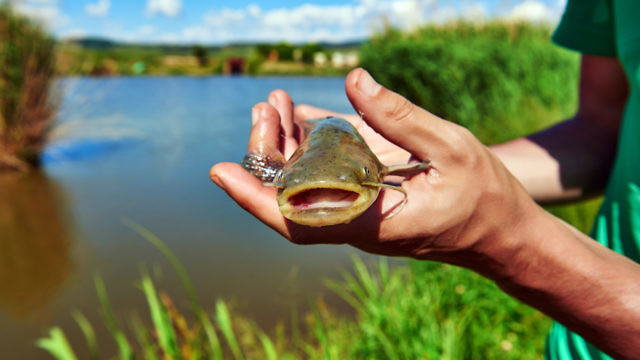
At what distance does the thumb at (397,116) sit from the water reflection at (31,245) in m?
6.34

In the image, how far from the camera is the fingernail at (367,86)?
1.45m

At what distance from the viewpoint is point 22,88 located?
11.2 metres

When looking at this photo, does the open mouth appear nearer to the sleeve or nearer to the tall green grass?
the sleeve

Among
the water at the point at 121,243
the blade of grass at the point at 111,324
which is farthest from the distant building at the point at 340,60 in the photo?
the blade of grass at the point at 111,324

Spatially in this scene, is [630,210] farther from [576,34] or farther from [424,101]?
[424,101]

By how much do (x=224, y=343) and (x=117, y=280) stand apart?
2617mm

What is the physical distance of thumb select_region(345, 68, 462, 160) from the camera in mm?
1446

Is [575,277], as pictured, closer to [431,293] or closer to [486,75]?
[431,293]

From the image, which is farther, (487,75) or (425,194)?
(487,75)

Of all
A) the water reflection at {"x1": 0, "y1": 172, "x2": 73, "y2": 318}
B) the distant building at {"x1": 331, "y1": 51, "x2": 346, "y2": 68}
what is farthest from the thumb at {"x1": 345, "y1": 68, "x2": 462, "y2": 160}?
the distant building at {"x1": 331, "y1": 51, "x2": 346, "y2": 68}

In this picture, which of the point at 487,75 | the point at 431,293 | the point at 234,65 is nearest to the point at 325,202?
the point at 431,293

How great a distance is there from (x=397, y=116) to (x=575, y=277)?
841 mm

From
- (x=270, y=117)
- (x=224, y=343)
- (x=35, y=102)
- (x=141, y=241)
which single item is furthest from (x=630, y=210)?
(x=35, y=102)

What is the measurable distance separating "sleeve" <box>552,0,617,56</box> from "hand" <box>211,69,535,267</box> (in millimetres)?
1079
